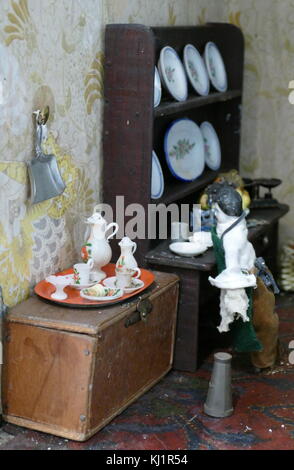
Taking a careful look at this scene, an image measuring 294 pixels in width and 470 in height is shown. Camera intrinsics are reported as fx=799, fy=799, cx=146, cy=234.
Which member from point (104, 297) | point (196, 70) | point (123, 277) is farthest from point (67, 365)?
point (196, 70)

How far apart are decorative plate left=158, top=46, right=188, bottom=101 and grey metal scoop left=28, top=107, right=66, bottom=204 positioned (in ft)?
2.57

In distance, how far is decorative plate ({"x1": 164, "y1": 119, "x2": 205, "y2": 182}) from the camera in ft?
13.0

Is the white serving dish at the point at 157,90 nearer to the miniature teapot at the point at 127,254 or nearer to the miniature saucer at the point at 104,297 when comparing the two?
the miniature teapot at the point at 127,254

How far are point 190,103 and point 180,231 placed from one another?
0.61m

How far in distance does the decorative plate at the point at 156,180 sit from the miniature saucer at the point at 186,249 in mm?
243

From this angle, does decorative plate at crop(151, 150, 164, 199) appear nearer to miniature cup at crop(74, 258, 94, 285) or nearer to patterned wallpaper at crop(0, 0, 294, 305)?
patterned wallpaper at crop(0, 0, 294, 305)

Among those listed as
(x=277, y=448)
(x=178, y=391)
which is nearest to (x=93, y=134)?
(x=178, y=391)

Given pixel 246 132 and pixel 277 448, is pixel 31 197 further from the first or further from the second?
pixel 246 132

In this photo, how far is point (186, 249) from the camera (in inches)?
140

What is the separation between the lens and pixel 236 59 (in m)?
4.52

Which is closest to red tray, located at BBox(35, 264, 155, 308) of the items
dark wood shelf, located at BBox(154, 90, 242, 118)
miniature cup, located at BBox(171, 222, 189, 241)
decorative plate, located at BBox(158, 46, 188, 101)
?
miniature cup, located at BBox(171, 222, 189, 241)

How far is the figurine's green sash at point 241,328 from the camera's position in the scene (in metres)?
3.35

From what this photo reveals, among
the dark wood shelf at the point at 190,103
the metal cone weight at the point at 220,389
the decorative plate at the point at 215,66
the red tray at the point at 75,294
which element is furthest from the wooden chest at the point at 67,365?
the decorative plate at the point at 215,66

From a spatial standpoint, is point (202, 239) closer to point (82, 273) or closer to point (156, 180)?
point (156, 180)
